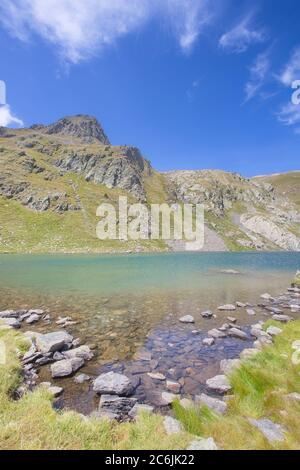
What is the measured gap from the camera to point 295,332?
577 inches

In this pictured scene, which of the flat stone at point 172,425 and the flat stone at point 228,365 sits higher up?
the flat stone at point 172,425

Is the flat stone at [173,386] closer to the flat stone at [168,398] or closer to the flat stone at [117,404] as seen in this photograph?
the flat stone at [168,398]

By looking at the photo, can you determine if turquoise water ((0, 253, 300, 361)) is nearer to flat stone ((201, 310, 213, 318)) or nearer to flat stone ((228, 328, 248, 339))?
flat stone ((201, 310, 213, 318))

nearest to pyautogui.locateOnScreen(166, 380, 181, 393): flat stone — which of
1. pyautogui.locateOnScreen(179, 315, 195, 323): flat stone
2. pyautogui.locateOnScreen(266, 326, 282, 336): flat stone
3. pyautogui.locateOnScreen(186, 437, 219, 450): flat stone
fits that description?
pyautogui.locateOnScreen(186, 437, 219, 450): flat stone

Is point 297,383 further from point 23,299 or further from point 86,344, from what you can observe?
point 23,299

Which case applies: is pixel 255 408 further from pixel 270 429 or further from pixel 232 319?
pixel 232 319

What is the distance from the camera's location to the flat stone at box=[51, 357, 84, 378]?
10473 mm

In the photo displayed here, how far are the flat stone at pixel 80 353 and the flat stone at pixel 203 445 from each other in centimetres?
748

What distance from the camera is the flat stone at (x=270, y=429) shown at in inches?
247

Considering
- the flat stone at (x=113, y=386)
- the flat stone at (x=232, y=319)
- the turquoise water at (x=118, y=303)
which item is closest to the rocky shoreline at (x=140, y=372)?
the flat stone at (x=113, y=386)

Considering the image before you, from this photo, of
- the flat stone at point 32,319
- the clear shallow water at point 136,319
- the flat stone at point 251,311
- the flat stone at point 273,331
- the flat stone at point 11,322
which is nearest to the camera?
the clear shallow water at point 136,319

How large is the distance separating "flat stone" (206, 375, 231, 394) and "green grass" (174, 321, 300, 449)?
25cm

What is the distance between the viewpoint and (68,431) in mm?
6383
